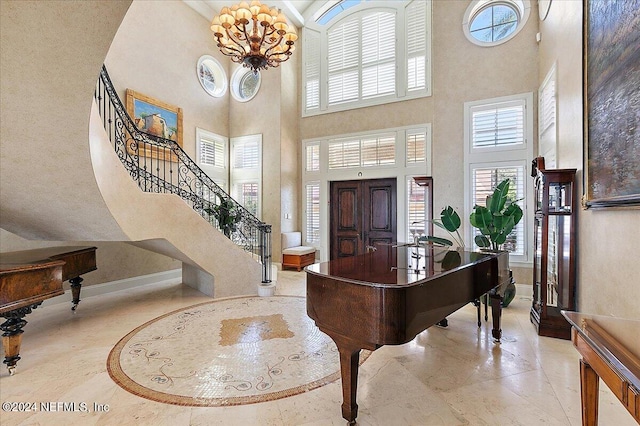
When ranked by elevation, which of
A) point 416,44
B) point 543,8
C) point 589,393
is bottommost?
point 589,393

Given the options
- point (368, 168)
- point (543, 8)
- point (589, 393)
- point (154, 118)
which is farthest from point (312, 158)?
point (589, 393)

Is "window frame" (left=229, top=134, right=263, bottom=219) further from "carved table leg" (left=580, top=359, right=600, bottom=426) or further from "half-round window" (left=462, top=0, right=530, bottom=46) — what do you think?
"carved table leg" (left=580, top=359, right=600, bottom=426)

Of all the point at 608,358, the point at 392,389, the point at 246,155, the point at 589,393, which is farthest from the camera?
the point at 246,155

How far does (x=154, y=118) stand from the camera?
6023mm

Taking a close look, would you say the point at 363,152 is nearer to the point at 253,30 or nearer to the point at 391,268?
the point at 253,30

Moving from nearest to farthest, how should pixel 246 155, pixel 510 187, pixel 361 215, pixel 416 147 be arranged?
pixel 510 187 → pixel 416 147 → pixel 361 215 → pixel 246 155

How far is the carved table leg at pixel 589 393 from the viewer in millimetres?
1382

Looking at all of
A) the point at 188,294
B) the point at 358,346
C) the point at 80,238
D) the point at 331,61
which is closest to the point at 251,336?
the point at 358,346

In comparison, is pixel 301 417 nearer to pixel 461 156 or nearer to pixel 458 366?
pixel 458 366

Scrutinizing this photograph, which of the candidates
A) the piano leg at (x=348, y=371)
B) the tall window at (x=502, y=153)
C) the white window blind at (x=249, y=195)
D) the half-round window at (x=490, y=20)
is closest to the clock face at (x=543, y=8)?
the half-round window at (x=490, y=20)

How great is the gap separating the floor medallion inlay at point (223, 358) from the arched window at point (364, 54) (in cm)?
519

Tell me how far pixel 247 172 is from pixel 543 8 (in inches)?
258

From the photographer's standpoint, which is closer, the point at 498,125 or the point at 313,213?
the point at 498,125

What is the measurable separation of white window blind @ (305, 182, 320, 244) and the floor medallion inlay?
350 cm
